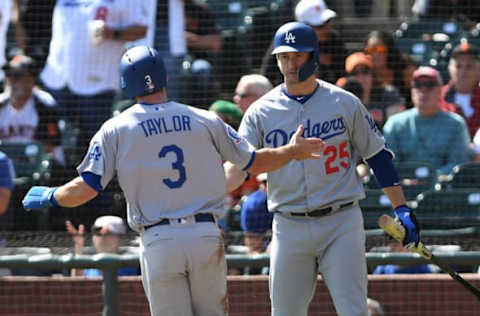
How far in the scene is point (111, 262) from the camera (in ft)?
20.8

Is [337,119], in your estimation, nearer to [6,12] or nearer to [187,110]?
[187,110]

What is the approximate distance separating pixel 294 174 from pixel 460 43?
144 inches

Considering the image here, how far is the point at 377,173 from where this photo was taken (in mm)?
5164

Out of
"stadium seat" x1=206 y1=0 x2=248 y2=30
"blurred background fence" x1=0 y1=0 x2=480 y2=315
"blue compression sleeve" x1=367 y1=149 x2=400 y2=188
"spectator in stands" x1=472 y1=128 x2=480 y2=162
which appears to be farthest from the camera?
"stadium seat" x1=206 y1=0 x2=248 y2=30

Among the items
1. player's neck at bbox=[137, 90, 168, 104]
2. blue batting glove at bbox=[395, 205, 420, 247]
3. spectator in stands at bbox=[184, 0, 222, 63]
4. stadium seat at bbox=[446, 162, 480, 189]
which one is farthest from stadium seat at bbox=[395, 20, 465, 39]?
player's neck at bbox=[137, 90, 168, 104]

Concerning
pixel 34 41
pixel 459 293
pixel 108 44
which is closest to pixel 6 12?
pixel 34 41

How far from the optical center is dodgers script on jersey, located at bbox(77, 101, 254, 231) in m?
4.61

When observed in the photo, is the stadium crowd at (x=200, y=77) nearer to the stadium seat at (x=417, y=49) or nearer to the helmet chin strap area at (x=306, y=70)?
the stadium seat at (x=417, y=49)

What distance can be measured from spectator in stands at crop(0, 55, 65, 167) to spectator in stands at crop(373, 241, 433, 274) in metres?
2.98

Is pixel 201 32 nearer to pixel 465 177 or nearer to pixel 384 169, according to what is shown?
pixel 465 177

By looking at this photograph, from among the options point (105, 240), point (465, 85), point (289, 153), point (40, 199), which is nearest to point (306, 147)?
point (289, 153)

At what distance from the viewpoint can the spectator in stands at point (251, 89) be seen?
759 centimetres

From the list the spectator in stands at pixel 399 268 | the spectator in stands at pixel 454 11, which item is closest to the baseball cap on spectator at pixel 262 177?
the spectator in stands at pixel 399 268

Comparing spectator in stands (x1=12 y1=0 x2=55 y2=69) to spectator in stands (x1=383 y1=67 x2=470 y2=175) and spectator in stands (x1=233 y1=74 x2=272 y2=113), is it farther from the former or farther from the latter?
spectator in stands (x1=383 y1=67 x2=470 y2=175)
